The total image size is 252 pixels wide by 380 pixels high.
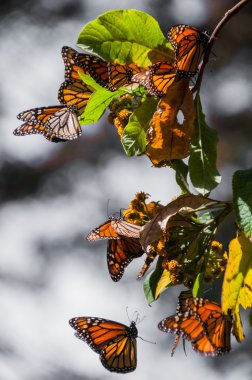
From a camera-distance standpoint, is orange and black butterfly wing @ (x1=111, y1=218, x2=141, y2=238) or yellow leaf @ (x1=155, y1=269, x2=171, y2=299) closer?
orange and black butterfly wing @ (x1=111, y1=218, x2=141, y2=238)

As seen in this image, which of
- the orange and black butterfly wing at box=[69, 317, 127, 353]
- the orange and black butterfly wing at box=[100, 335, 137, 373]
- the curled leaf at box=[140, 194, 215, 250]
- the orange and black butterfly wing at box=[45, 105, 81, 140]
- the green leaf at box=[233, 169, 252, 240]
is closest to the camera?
the green leaf at box=[233, 169, 252, 240]

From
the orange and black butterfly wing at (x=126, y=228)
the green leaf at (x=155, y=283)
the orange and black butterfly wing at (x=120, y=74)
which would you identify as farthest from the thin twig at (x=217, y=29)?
the green leaf at (x=155, y=283)

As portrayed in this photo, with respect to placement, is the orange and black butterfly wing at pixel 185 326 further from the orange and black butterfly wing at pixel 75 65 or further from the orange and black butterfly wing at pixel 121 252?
the orange and black butterfly wing at pixel 75 65

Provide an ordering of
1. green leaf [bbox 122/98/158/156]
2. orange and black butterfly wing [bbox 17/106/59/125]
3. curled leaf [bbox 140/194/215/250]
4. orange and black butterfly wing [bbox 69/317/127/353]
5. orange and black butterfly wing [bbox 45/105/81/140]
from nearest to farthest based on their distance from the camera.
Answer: curled leaf [bbox 140/194/215/250], green leaf [bbox 122/98/158/156], orange and black butterfly wing [bbox 45/105/81/140], orange and black butterfly wing [bbox 17/106/59/125], orange and black butterfly wing [bbox 69/317/127/353]

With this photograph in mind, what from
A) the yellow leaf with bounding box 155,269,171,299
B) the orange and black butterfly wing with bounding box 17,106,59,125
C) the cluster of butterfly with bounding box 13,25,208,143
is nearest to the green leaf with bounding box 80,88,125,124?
the cluster of butterfly with bounding box 13,25,208,143

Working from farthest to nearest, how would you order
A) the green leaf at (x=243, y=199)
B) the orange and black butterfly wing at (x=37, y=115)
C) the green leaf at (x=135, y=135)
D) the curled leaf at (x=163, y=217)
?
the orange and black butterfly wing at (x=37, y=115), the green leaf at (x=135, y=135), the curled leaf at (x=163, y=217), the green leaf at (x=243, y=199)

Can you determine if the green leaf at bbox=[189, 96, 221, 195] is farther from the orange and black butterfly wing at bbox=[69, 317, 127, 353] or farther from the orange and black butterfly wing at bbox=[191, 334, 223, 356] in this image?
the orange and black butterfly wing at bbox=[69, 317, 127, 353]

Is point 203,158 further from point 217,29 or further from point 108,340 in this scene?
point 108,340
